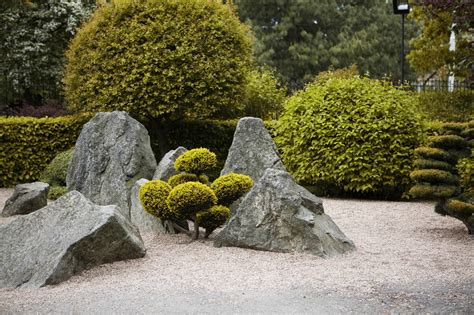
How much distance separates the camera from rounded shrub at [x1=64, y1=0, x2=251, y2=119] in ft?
45.8

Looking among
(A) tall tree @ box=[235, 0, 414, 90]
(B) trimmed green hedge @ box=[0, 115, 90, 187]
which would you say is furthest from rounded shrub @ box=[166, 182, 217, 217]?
(A) tall tree @ box=[235, 0, 414, 90]

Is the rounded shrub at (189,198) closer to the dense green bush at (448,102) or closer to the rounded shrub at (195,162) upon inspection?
the rounded shrub at (195,162)

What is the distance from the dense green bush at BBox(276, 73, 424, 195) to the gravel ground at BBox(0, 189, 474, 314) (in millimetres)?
3855

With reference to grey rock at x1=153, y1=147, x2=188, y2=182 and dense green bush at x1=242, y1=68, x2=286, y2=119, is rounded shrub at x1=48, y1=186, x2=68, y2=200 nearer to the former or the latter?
grey rock at x1=153, y1=147, x2=188, y2=182

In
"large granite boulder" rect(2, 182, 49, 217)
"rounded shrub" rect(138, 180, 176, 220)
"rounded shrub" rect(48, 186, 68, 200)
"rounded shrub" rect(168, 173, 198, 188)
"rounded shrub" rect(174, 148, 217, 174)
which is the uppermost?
"rounded shrub" rect(174, 148, 217, 174)

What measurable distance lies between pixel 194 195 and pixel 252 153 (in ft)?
6.64

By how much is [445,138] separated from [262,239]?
11.2 ft

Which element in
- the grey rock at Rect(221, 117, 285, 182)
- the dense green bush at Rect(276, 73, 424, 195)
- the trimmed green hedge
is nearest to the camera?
the grey rock at Rect(221, 117, 285, 182)

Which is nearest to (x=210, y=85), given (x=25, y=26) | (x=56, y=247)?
(x=56, y=247)

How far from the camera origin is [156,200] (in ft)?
26.8

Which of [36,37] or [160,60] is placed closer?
[160,60]

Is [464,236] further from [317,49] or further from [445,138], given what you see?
[317,49]

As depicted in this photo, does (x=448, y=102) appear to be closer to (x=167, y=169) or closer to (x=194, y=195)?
(x=167, y=169)

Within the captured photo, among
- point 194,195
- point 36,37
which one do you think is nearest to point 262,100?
point 36,37
